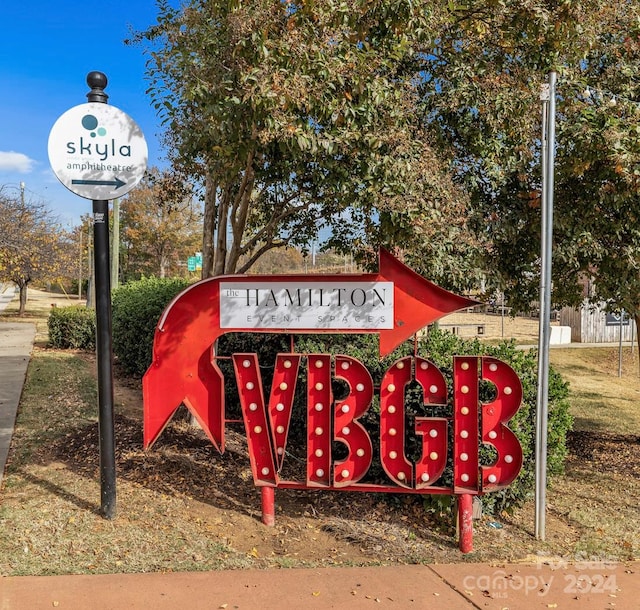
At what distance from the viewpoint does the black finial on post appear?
14.4ft

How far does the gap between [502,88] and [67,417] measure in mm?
6050

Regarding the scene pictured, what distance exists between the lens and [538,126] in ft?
18.7

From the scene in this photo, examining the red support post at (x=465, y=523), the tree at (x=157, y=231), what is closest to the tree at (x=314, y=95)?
the red support post at (x=465, y=523)

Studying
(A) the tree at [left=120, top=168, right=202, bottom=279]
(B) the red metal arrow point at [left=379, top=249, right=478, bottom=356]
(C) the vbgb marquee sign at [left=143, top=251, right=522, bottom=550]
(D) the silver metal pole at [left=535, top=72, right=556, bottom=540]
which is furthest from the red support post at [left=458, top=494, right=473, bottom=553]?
(A) the tree at [left=120, top=168, right=202, bottom=279]

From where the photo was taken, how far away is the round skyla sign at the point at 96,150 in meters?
4.30

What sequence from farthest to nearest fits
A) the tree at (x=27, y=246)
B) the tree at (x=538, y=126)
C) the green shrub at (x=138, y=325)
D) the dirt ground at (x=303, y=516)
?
1. the tree at (x=27, y=246)
2. the green shrub at (x=138, y=325)
3. the tree at (x=538, y=126)
4. the dirt ground at (x=303, y=516)

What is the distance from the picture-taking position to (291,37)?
436cm

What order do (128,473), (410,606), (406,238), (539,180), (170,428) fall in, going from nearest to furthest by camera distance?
(410,606) → (406,238) → (128,473) → (539,180) → (170,428)

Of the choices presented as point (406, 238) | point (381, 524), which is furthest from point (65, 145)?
point (381, 524)

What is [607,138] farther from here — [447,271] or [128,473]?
[128,473]

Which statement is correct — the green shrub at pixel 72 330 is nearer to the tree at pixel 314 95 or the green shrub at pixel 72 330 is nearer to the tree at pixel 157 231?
the tree at pixel 314 95

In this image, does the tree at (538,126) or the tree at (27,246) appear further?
the tree at (27,246)

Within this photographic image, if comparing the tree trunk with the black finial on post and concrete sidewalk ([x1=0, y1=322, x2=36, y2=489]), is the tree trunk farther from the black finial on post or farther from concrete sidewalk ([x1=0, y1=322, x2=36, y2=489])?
concrete sidewalk ([x1=0, y1=322, x2=36, y2=489])

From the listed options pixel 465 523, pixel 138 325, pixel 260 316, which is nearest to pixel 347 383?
pixel 260 316
